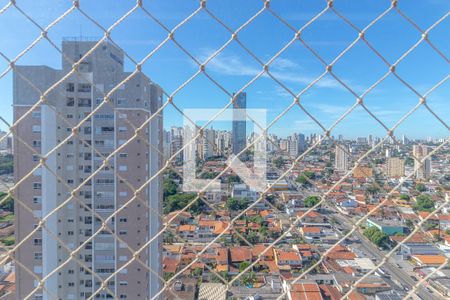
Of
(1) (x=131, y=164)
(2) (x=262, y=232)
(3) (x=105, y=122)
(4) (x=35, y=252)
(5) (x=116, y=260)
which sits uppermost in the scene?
(3) (x=105, y=122)

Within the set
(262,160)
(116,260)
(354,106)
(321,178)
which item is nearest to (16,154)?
(262,160)

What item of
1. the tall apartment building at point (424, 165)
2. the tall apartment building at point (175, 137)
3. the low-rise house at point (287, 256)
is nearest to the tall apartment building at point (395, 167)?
the tall apartment building at point (424, 165)

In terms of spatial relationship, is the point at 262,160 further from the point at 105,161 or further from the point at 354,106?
the point at 105,161

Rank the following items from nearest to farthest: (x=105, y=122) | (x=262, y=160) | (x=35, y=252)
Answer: (x=262, y=160) → (x=35, y=252) → (x=105, y=122)

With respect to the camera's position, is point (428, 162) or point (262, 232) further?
point (262, 232)

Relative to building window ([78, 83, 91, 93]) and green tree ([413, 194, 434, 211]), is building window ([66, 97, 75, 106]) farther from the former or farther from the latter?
green tree ([413, 194, 434, 211])

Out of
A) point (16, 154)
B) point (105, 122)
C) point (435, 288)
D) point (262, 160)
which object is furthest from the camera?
point (105, 122)
